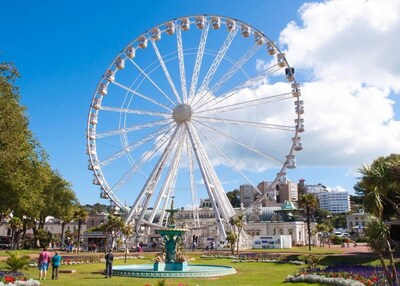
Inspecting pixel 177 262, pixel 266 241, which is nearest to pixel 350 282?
pixel 177 262

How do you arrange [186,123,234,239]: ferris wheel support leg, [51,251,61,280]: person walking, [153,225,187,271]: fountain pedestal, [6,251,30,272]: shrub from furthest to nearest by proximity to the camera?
[186,123,234,239]: ferris wheel support leg < [153,225,187,271]: fountain pedestal < [51,251,61,280]: person walking < [6,251,30,272]: shrub

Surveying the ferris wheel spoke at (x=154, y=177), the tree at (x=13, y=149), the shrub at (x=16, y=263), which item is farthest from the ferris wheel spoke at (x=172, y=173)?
the shrub at (x=16, y=263)

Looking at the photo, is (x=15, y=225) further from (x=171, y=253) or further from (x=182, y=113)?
(x=171, y=253)

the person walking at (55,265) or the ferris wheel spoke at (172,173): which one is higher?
the ferris wheel spoke at (172,173)

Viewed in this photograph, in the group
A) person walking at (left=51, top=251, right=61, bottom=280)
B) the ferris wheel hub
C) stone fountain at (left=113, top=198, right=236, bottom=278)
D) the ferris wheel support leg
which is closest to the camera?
person walking at (left=51, top=251, right=61, bottom=280)

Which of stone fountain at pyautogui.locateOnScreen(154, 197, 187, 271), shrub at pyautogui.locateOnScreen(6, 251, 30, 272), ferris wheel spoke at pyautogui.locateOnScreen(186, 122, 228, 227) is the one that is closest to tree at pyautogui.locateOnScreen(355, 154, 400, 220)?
stone fountain at pyautogui.locateOnScreen(154, 197, 187, 271)

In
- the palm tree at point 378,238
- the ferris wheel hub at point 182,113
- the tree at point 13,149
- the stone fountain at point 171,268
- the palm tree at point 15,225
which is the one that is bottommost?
the stone fountain at point 171,268

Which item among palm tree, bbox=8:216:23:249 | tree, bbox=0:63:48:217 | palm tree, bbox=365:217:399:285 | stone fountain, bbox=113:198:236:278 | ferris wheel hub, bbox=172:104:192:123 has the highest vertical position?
ferris wheel hub, bbox=172:104:192:123

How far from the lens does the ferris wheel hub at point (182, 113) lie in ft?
182

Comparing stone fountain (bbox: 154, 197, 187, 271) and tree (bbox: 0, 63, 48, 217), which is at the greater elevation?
tree (bbox: 0, 63, 48, 217)

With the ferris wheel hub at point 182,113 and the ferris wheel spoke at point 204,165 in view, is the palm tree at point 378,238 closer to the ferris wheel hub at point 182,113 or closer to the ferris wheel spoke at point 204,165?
the ferris wheel spoke at point 204,165

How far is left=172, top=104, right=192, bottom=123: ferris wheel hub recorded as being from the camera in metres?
55.5

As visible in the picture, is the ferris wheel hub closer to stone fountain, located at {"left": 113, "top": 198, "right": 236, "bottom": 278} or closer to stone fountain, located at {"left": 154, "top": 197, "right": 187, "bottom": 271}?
stone fountain, located at {"left": 113, "top": 198, "right": 236, "bottom": 278}

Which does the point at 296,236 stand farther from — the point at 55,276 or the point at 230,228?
the point at 55,276
